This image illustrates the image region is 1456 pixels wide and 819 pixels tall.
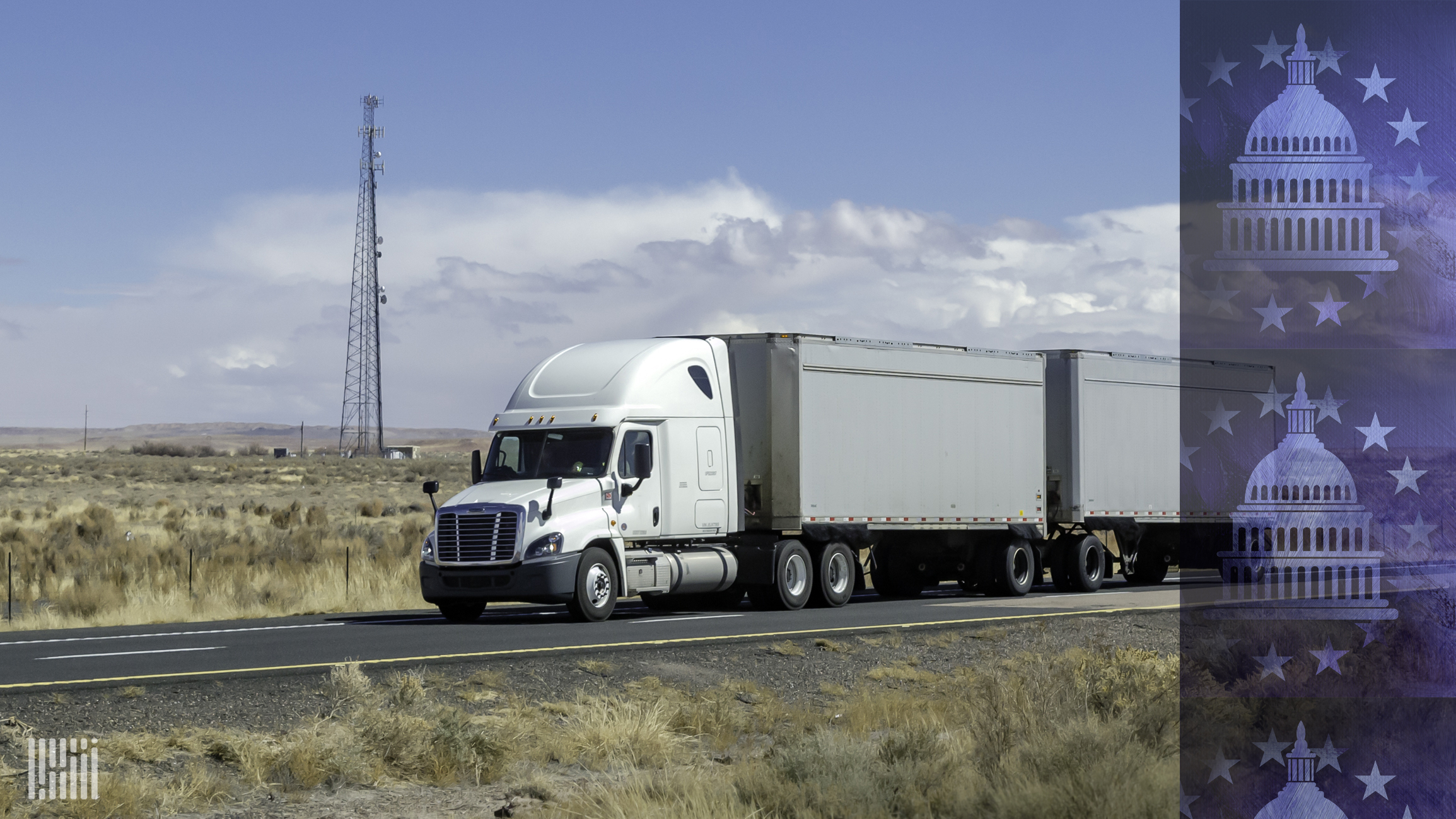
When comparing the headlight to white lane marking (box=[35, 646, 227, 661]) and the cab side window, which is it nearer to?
the cab side window

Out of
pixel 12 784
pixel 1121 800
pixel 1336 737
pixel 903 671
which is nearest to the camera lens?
pixel 1121 800

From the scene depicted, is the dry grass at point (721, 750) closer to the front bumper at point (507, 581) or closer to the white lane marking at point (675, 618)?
the front bumper at point (507, 581)

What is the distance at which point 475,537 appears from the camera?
1989cm

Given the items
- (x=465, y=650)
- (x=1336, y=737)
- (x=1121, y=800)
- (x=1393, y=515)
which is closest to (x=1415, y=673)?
(x=1336, y=737)

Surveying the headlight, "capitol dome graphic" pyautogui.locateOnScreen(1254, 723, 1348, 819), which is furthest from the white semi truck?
"capitol dome graphic" pyautogui.locateOnScreen(1254, 723, 1348, 819)

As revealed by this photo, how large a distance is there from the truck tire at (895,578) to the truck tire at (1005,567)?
1126 mm

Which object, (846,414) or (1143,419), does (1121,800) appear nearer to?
(846,414)

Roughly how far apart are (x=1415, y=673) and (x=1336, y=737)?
11.5ft

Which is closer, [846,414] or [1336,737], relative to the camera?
[1336,737]

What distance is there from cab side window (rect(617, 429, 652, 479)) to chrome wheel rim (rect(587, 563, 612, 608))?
134 cm

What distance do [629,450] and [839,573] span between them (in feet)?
15.0

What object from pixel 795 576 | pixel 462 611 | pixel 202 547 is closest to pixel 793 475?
pixel 795 576

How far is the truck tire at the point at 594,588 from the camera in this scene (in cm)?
2000

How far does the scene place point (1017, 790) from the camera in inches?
326
